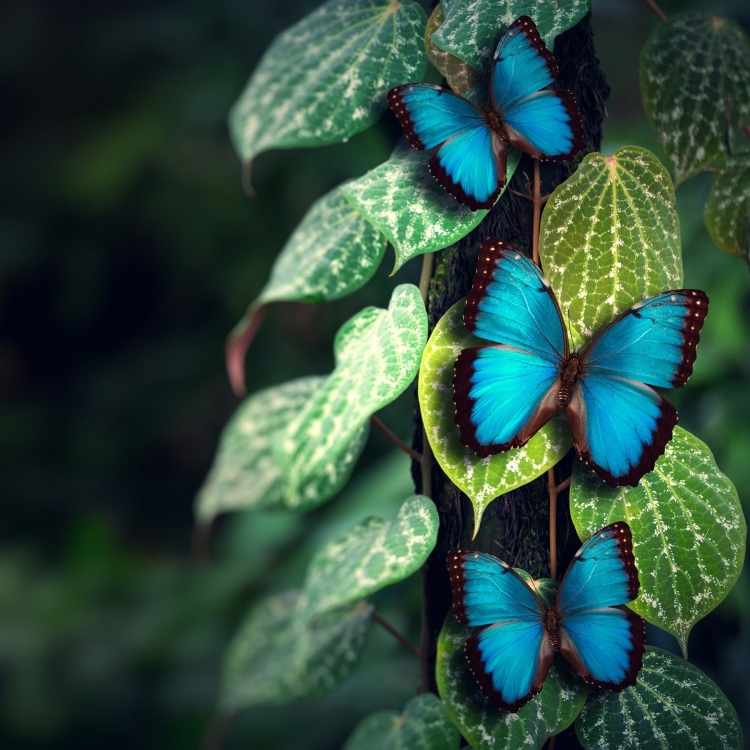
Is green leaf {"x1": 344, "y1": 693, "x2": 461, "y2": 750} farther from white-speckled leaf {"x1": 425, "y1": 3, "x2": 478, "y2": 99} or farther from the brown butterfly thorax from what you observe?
white-speckled leaf {"x1": 425, "y1": 3, "x2": 478, "y2": 99}

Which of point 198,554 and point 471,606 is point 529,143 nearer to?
point 471,606

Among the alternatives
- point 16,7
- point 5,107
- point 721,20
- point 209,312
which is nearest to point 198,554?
point 209,312

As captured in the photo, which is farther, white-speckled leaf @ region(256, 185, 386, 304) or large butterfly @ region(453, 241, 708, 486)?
white-speckled leaf @ region(256, 185, 386, 304)

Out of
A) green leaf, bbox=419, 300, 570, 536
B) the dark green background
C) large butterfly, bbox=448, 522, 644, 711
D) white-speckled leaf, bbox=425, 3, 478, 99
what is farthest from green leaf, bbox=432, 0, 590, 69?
the dark green background

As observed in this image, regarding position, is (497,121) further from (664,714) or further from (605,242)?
(664,714)

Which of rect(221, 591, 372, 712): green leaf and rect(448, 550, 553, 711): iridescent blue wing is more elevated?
rect(448, 550, 553, 711): iridescent blue wing

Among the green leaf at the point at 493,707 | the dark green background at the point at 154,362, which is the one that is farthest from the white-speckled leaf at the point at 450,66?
the dark green background at the point at 154,362

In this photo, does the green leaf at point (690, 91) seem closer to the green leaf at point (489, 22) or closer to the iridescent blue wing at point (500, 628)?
the green leaf at point (489, 22)
